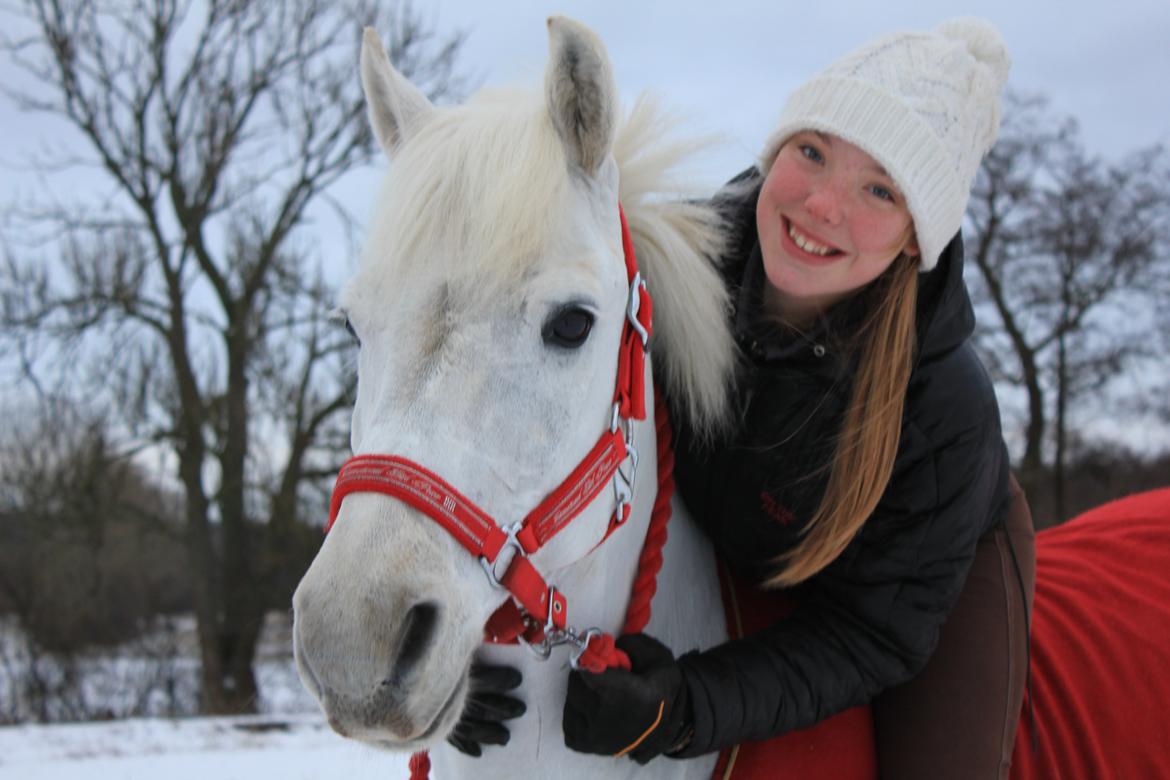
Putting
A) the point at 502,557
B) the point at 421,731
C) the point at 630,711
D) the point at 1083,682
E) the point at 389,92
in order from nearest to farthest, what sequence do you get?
the point at 421,731, the point at 502,557, the point at 630,711, the point at 389,92, the point at 1083,682

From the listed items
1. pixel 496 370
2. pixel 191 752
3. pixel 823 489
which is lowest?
pixel 191 752

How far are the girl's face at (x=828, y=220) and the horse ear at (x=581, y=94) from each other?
0.46 metres

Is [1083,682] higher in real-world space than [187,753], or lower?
higher

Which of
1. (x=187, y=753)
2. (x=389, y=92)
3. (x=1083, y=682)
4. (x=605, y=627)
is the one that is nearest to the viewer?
(x=605, y=627)

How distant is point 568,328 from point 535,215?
0.65ft

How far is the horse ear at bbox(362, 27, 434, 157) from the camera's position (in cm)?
179

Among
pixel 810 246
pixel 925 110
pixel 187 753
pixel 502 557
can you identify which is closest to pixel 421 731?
pixel 502 557

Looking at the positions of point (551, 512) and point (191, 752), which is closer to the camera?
point (551, 512)

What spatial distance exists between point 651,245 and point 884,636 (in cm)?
94

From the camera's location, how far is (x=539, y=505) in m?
1.40

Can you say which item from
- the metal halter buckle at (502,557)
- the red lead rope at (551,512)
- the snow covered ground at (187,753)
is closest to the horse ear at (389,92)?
the red lead rope at (551,512)

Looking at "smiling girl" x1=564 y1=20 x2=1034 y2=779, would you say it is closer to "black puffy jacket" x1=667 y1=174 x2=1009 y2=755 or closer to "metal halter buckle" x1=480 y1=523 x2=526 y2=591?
"black puffy jacket" x1=667 y1=174 x2=1009 y2=755

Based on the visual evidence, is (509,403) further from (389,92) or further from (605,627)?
Answer: (389,92)

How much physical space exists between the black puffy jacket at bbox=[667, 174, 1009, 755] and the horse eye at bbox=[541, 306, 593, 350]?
1.78ft
